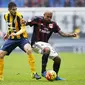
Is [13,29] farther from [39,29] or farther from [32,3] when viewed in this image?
[32,3]

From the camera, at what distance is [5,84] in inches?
541

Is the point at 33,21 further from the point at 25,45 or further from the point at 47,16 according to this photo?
the point at 25,45

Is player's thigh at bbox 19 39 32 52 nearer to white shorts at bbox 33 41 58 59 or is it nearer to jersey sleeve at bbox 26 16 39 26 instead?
white shorts at bbox 33 41 58 59

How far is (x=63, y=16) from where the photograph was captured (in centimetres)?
3362

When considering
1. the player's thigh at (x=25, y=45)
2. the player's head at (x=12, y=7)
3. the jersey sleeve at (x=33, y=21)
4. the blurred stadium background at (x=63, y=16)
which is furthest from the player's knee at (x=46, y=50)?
the blurred stadium background at (x=63, y=16)

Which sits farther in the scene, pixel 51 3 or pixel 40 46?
pixel 51 3

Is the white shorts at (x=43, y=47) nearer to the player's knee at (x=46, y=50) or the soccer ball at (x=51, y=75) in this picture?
the player's knee at (x=46, y=50)

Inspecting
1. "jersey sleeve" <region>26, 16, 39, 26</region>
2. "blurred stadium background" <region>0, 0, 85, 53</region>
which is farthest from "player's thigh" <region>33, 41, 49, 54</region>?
"blurred stadium background" <region>0, 0, 85, 53</region>

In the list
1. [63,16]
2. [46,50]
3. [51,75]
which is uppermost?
[46,50]

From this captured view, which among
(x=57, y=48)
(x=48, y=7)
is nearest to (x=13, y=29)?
(x=57, y=48)

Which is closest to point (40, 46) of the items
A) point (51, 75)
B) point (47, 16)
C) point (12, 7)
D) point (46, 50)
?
point (46, 50)

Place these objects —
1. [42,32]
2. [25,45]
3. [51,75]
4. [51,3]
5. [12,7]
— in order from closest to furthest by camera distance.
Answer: [51,75]
[12,7]
[25,45]
[42,32]
[51,3]

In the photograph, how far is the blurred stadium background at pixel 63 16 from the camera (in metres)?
32.5

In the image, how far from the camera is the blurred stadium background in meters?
32.5
